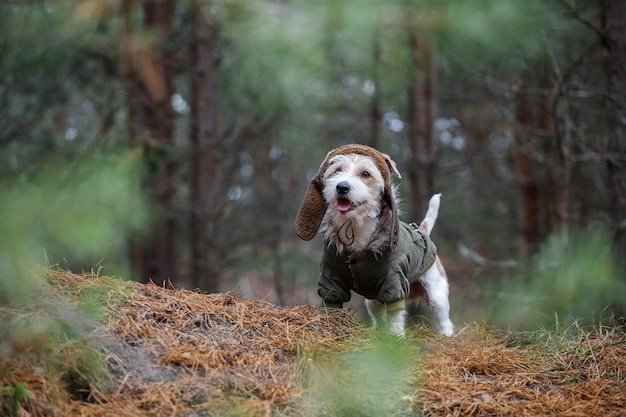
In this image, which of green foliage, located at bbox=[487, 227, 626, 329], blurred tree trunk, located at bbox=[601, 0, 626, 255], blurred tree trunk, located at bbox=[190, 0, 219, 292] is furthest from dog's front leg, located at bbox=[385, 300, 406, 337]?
blurred tree trunk, located at bbox=[190, 0, 219, 292]

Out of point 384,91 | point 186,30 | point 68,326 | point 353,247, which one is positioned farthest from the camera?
point 384,91

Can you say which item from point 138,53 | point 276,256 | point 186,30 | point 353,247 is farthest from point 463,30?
point 276,256

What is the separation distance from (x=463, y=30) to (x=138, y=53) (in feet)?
6.82

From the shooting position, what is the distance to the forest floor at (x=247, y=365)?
8.82 ft

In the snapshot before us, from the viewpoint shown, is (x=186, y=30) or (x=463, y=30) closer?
(x=463, y=30)

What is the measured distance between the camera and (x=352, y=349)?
3.50 meters

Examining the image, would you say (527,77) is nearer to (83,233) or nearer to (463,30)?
(463,30)

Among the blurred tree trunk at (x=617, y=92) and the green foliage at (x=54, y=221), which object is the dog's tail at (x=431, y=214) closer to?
the blurred tree trunk at (x=617, y=92)

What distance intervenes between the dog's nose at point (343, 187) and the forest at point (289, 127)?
0.81 meters

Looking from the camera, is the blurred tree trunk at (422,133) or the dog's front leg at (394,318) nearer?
the dog's front leg at (394,318)

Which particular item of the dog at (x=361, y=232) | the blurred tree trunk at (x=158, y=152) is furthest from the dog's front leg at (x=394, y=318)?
the blurred tree trunk at (x=158, y=152)

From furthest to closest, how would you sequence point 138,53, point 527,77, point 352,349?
1. point 527,77
2. point 138,53
3. point 352,349

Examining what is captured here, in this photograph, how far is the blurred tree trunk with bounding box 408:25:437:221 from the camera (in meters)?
10.4

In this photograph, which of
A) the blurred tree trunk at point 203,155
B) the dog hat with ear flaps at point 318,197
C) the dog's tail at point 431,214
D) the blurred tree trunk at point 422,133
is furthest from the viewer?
the blurred tree trunk at point 422,133
